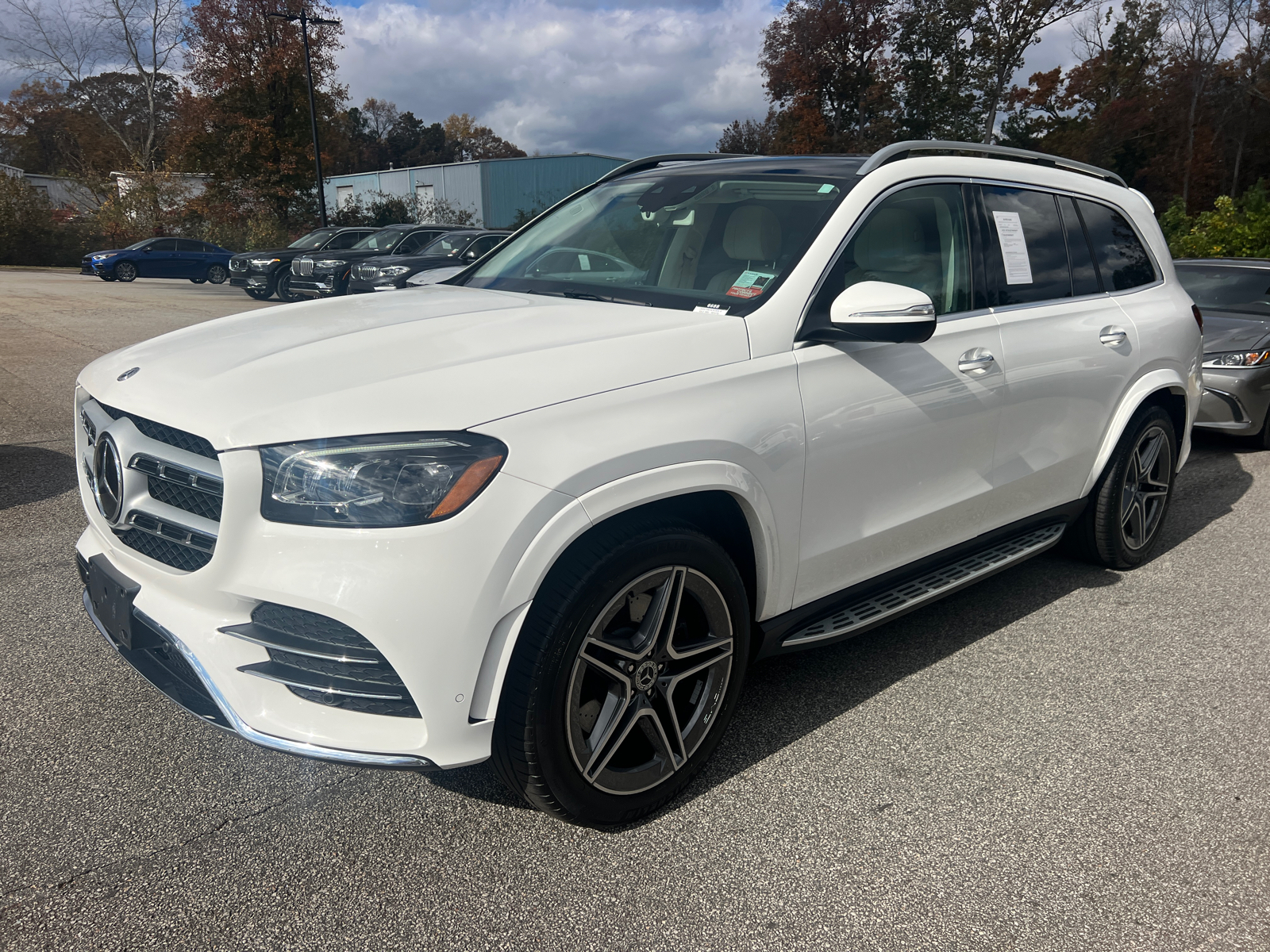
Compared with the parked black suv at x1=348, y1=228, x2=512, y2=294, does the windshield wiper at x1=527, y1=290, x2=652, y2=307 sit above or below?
above

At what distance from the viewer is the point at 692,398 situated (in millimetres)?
2475

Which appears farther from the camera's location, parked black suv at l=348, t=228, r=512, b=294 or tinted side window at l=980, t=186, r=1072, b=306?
parked black suv at l=348, t=228, r=512, b=294

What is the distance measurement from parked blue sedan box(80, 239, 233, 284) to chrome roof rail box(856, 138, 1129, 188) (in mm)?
29264

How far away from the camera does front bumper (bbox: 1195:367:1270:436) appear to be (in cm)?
718

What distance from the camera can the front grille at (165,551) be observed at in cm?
222

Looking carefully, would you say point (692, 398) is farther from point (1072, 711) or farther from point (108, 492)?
point (1072, 711)

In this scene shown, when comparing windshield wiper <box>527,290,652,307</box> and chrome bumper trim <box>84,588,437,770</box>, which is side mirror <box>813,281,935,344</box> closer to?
windshield wiper <box>527,290,652,307</box>

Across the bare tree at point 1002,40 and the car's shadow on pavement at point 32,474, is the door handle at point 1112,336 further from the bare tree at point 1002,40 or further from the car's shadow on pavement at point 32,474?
the bare tree at point 1002,40

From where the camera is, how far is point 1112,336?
4.05m

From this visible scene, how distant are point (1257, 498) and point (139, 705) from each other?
6.67 metres

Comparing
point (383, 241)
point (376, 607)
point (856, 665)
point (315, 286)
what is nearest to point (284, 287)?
point (315, 286)

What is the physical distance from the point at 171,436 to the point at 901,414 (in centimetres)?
218

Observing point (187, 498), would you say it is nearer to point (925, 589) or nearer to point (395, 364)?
point (395, 364)

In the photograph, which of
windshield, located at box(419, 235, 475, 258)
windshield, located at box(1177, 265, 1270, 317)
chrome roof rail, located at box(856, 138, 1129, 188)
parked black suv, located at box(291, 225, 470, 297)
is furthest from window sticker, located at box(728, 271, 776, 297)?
parked black suv, located at box(291, 225, 470, 297)
